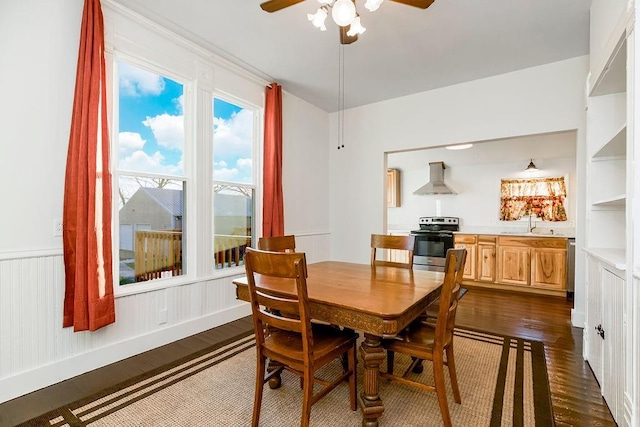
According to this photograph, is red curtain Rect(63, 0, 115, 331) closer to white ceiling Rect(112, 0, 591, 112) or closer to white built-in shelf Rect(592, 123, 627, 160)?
white ceiling Rect(112, 0, 591, 112)

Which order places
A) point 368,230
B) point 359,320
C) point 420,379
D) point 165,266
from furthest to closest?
point 368,230 < point 165,266 < point 420,379 < point 359,320

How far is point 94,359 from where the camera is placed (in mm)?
2324

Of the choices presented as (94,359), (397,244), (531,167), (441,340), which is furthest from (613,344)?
(531,167)

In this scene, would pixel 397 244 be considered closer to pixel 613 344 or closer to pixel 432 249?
pixel 613 344

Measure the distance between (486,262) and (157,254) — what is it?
472cm

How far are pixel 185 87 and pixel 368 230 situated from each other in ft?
9.80

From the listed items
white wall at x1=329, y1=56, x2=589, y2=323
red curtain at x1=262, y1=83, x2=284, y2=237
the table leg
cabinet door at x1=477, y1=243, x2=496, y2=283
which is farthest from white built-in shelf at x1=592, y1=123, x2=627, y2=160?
red curtain at x1=262, y1=83, x2=284, y2=237

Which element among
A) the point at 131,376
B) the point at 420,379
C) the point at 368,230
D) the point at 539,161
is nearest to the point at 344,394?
the point at 420,379

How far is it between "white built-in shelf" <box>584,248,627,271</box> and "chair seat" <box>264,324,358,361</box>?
147 centimetres

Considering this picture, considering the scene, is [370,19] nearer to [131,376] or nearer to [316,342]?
[316,342]

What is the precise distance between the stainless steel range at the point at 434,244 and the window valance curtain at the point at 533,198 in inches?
35.6

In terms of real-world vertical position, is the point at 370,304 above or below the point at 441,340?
above

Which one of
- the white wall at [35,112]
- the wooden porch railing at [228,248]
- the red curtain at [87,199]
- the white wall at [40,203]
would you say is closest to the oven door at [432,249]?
the wooden porch railing at [228,248]

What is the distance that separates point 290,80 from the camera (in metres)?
3.79
